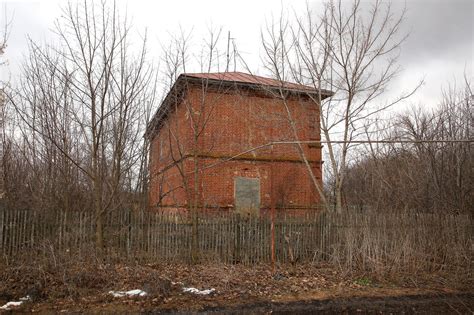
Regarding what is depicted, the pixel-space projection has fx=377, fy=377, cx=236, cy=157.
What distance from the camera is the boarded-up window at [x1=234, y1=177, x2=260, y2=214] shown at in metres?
16.7

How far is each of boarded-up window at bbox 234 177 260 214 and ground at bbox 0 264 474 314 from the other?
6.26 m

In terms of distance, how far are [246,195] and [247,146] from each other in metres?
2.21

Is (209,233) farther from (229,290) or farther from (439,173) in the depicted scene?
(439,173)

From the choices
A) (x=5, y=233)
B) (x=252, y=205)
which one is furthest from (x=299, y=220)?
(x=5, y=233)

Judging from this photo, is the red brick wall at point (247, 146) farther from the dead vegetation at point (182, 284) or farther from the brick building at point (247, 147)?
the dead vegetation at point (182, 284)

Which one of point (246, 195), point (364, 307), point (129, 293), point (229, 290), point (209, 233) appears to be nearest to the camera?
point (364, 307)

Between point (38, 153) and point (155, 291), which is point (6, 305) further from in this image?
point (38, 153)

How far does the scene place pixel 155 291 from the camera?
782 cm

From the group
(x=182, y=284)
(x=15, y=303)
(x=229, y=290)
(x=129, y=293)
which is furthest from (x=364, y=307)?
(x=15, y=303)

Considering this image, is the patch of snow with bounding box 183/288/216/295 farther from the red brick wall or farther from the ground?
the red brick wall

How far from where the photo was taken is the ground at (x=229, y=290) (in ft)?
24.1

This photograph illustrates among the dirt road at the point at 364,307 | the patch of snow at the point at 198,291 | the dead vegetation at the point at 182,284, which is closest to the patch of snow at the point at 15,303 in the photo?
the dead vegetation at the point at 182,284

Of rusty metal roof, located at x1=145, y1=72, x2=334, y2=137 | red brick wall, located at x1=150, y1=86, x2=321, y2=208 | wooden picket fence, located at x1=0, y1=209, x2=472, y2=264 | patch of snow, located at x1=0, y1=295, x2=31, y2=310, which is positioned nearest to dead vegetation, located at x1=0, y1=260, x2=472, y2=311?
patch of snow, located at x1=0, y1=295, x2=31, y2=310

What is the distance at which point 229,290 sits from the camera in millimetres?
8453
